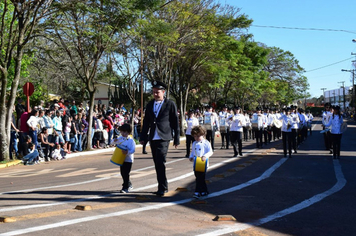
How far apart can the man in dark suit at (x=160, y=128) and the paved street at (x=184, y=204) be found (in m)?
0.50

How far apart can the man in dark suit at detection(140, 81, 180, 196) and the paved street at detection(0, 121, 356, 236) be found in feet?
1.64

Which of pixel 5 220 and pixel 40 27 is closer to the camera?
pixel 5 220

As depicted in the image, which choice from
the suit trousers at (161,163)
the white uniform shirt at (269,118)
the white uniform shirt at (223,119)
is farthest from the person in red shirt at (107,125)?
the suit trousers at (161,163)

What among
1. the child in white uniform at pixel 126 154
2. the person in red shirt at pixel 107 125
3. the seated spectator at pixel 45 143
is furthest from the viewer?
the person in red shirt at pixel 107 125

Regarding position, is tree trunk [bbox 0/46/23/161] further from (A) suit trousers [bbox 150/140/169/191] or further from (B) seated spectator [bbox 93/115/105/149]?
(A) suit trousers [bbox 150/140/169/191]

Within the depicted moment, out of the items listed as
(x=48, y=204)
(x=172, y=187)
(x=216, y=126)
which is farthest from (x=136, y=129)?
(x=48, y=204)

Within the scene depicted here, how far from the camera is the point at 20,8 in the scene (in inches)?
673

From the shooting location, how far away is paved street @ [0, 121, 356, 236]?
6047 mm

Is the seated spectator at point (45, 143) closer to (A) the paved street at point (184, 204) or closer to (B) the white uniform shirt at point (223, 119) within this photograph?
(A) the paved street at point (184, 204)

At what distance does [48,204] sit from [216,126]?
12596 mm

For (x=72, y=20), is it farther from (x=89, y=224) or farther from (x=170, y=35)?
(x=89, y=224)

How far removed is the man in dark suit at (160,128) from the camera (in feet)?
27.9

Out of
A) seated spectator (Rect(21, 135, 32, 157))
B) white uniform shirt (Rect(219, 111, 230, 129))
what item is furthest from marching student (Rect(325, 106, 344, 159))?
seated spectator (Rect(21, 135, 32, 157))

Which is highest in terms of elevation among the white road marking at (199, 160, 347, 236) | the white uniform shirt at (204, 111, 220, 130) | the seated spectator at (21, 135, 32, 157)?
the white uniform shirt at (204, 111, 220, 130)
